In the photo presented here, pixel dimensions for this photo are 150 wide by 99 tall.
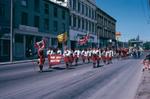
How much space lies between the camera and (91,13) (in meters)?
79.3

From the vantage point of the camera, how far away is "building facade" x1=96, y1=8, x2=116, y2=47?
86.2m

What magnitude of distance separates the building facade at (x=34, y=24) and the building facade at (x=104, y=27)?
26.8 m

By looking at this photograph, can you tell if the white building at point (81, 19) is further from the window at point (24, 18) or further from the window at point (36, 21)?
the window at point (24, 18)

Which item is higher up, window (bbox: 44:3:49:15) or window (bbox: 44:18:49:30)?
window (bbox: 44:3:49:15)

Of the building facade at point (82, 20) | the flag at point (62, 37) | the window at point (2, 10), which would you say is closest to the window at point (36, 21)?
the flag at point (62, 37)

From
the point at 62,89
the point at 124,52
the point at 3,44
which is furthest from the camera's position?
the point at 124,52

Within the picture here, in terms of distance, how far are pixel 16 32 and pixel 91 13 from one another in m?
38.2

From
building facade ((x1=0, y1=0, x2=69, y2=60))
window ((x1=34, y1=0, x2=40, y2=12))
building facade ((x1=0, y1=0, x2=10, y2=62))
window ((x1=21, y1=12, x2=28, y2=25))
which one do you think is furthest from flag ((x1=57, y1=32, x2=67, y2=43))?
building facade ((x1=0, y1=0, x2=10, y2=62))

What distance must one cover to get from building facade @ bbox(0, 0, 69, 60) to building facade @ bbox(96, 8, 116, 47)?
87.9 ft

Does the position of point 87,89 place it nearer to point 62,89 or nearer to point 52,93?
point 62,89

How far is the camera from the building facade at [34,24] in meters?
43.9

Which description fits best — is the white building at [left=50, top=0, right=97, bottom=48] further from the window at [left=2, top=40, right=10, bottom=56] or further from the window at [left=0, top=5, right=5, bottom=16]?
the window at [left=0, top=5, right=5, bottom=16]

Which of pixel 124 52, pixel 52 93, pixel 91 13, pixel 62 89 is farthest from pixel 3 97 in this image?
pixel 91 13

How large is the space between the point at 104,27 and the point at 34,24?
45.1 metres
